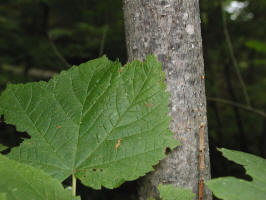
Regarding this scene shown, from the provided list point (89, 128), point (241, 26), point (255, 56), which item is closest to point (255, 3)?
point (241, 26)

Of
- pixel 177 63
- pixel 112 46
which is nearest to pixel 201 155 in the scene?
pixel 177 63

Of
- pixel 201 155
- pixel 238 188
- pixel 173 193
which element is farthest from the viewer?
pixel 201 155

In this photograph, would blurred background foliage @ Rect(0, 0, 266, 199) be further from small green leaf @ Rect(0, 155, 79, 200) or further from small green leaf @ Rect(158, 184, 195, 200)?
small green leaf @ Rect(0, 155, 79, 200)

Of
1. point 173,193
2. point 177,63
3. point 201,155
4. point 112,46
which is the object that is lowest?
point 173,193

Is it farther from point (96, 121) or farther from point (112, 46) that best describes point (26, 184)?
point (112, 46)

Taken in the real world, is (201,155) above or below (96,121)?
below

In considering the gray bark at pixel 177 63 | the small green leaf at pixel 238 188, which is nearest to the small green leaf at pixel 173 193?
the gray bark at pixel 177 63

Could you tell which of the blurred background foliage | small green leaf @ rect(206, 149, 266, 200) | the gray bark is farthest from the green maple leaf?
the blurred background foliage
